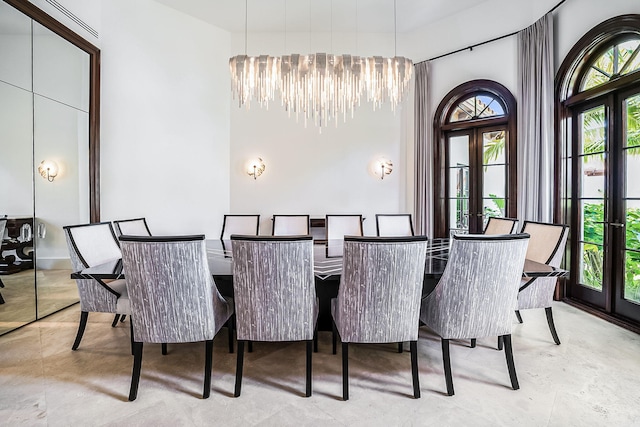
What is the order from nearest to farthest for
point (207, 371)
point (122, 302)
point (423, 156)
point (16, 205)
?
point (207, 371) < point (122, 302) < point (16, 205) < point (423, 156)

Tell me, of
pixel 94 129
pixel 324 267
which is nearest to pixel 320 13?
pixel 94 129

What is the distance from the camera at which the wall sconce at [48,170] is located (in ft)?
10.3

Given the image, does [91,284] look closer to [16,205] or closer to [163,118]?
[16,205]

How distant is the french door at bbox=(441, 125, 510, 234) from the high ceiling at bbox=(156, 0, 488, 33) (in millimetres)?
1725

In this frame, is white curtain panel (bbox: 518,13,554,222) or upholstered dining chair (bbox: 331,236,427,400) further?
white curtain panel (bbox: 518,13,554,222)

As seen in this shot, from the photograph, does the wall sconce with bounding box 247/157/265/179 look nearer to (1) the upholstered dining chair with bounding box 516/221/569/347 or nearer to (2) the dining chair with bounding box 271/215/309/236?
(2) the dining chair with bounding box 271/215/309/236

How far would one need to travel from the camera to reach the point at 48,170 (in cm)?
321

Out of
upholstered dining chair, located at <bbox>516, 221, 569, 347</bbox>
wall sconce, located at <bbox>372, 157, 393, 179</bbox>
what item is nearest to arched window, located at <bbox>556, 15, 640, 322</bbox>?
upholstered dining chair, located at <bbox>516, 221, 569, 347</bbox>

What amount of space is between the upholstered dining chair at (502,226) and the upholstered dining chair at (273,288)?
2163 mm

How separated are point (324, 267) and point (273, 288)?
20.2 inches

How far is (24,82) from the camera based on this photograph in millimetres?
2930

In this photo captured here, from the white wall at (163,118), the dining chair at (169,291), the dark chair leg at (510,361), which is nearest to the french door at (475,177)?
the dark chair leg at (510,361)

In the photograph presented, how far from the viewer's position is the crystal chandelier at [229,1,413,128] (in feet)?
10.0

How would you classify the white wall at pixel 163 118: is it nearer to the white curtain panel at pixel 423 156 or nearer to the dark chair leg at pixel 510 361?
the white curtain panel at pixel 423 156
